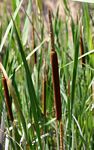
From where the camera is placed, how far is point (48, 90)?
141cm

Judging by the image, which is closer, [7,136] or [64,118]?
[7,136]

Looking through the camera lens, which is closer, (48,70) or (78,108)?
(78,108)

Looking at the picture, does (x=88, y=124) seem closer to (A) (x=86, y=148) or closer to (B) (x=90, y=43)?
(A) (x=86, y=148)

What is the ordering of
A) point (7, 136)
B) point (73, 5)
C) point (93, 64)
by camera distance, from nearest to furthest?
1. point (7, 136)
2. point (93, 64)
3. point (73, 5)

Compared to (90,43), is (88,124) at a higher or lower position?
lower

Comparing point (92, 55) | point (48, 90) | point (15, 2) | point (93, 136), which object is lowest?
point (93, 136)

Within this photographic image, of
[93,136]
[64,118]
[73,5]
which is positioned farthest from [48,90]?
[73,5]

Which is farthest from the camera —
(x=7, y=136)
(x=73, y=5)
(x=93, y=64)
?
(x=73, y=5)

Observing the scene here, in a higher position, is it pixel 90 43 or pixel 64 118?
pixel 90 43

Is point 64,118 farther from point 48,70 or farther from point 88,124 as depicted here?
point 48,70

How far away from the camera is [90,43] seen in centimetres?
132

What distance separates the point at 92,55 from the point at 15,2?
25cm

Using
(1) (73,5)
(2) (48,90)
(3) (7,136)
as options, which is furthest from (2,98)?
(1) (73,5)

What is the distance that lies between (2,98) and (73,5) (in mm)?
3222
